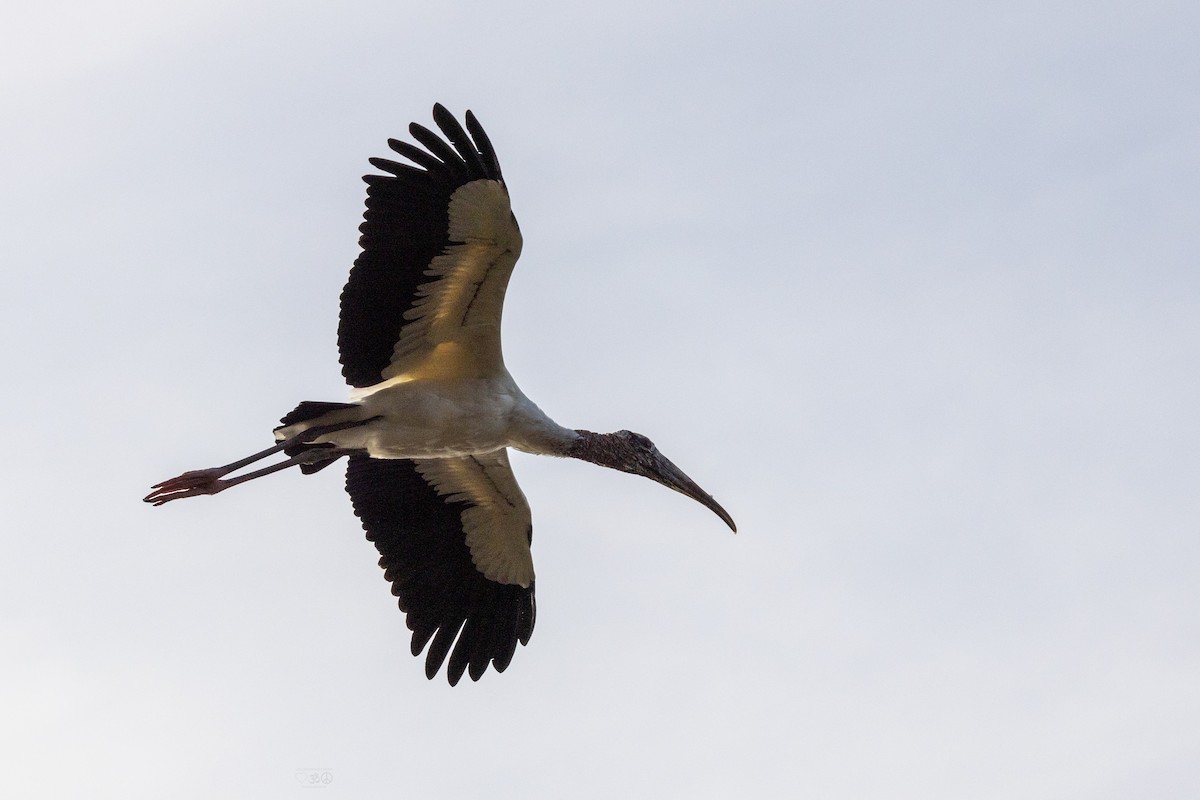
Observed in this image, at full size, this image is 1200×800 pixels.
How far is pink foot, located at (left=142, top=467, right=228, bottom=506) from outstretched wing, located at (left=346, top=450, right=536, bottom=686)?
3.41 feet

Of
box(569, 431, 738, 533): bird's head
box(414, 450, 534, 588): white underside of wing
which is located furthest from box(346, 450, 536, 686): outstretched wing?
box(569, 431, 738, 533): bird's head

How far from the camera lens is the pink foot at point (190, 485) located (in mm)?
14219

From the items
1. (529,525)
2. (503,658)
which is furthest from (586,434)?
(503,658)

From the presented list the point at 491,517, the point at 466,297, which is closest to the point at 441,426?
the point at 466,297

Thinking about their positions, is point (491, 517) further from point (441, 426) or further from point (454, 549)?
point (441, 426)

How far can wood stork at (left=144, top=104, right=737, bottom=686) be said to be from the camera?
12758 millimetres

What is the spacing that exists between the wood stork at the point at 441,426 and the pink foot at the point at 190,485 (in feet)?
0.04

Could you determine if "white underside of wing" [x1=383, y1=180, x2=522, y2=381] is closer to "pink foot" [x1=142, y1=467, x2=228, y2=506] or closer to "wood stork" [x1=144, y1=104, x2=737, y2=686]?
"wood stork" [x1=144, y1=104, x2=737, y2=686]

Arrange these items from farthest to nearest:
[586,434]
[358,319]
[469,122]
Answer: [586,434] < [358,319] < [469,122]

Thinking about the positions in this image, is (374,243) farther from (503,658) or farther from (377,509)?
(503,658)

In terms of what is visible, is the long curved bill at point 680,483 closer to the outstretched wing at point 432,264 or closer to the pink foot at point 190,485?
the outstretched wing at point 432,264

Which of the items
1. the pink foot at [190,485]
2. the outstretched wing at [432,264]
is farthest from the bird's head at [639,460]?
the pink foot at [190,485]

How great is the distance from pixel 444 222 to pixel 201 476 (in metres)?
3.08

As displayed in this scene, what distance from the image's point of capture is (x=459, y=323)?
1348 centimetres
